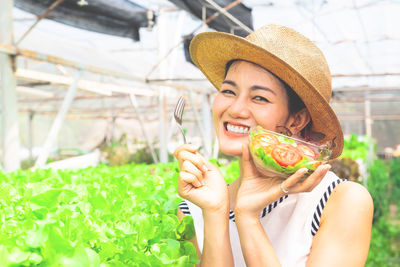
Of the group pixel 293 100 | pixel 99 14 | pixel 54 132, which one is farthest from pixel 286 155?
pixel 99 14

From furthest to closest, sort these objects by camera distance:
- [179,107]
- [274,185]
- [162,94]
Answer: [162,94] → [179,107] → [274,185]

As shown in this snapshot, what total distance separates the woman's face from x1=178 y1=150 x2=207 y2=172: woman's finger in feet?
0.49

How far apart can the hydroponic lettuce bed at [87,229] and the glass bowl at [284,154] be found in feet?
1.20

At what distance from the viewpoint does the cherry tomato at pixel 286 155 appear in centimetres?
112

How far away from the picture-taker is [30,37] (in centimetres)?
786

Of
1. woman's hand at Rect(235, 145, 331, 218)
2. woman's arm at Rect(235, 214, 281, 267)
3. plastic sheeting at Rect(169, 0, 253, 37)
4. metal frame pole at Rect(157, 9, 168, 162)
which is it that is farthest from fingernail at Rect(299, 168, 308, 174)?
metal frame pole at Rect(157, 9, 168, 162)

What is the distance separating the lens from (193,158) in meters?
1.27

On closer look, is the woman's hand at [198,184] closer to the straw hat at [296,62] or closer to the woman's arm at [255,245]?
the woman's arm at [255,245]

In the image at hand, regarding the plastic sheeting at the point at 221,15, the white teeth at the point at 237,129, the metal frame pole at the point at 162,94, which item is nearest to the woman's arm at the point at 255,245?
the white teeth at the point at 237,129

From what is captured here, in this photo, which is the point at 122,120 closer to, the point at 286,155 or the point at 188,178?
the point at 188,178

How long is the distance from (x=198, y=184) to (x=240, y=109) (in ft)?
1.03

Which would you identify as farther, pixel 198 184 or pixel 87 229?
pixel 198 184

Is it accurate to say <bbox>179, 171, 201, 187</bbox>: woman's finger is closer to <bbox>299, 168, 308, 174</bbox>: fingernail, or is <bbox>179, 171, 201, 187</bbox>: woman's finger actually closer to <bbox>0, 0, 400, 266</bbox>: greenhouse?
<bbox>0, 0, 400, 266</bbox>: greenhouse

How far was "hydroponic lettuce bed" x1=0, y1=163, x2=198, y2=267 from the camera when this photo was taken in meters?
0.73
